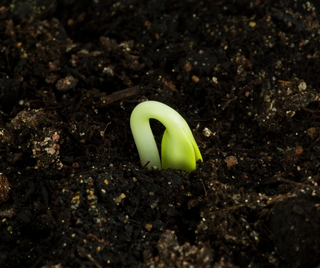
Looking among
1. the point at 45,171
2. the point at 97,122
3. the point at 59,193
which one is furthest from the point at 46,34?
the point at 59,193

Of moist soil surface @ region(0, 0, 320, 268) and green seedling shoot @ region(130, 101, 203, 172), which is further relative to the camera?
green seedling shoot @ region(130, 101, 203, 172)

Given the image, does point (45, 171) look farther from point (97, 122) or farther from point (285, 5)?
point (285, 5)

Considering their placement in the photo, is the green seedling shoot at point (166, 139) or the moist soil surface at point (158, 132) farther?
the green seedling shoot at point (166, 139)

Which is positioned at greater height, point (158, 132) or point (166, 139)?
point (166, 139)

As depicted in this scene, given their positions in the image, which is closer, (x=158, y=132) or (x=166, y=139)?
(x=166, y=139)
